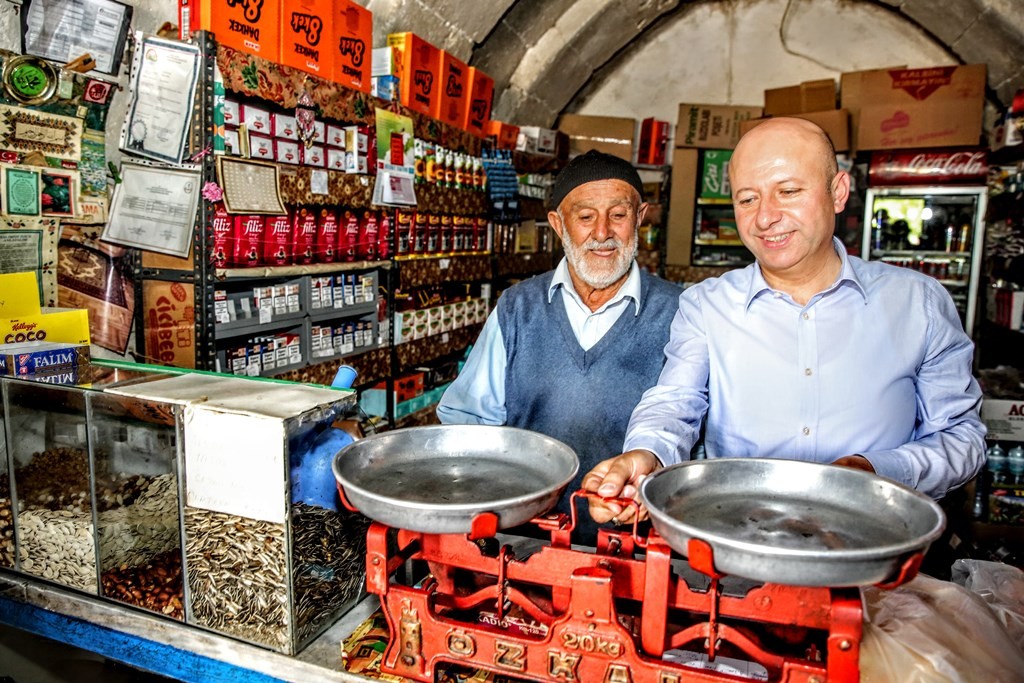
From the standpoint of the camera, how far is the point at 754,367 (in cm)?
167

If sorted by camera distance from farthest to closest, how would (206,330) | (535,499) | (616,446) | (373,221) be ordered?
(373,221), (206,330), (616,446), (535,499)

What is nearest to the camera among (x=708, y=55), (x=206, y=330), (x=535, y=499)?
(x=535, y=499)

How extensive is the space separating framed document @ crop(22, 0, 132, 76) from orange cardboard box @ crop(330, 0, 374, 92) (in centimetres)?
89

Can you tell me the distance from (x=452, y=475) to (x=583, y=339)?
3.25 feet

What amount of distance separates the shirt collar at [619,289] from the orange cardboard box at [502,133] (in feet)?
10.5

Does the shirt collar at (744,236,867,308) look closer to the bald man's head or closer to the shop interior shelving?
the bald man's head

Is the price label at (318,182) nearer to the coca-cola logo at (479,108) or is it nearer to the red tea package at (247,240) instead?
the red tea package at (247,240)

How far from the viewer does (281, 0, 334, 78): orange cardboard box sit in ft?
9.98

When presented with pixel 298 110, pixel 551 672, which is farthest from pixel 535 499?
pixel 298 110

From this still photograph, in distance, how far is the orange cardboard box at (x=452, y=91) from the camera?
173 inches

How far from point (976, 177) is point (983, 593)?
4.83 meters

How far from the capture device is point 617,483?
3.86ft

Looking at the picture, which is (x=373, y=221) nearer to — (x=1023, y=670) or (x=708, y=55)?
(x=1023, y=670)

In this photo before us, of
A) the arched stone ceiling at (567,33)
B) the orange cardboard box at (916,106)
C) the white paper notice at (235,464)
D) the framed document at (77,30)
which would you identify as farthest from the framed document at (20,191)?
the orange cardboard box at (916,106)
